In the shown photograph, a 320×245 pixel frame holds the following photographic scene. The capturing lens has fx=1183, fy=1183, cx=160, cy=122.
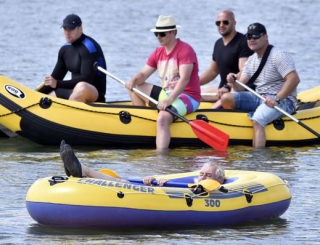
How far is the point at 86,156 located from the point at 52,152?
39 cm

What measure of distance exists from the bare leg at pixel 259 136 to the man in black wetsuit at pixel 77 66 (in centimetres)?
170

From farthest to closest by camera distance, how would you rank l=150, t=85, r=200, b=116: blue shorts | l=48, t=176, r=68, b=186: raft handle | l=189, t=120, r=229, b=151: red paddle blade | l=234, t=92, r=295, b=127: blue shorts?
l=234, t=92, r=295, b=127: blue shorts
l=150, t=85, r=200, b=116: blue shorts
l=189, t=120, r=229, b=151: red paddle blade
l=48, t=176, r=68, b=186: raft handle

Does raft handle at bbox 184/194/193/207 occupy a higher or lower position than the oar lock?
lower

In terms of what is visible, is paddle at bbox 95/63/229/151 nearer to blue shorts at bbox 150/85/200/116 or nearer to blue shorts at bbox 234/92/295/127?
blue shorts at bbox 150/85/200/116

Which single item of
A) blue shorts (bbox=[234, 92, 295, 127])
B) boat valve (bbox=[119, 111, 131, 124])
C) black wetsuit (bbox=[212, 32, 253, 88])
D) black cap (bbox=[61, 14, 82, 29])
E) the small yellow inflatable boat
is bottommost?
the small yellow inflatable boat

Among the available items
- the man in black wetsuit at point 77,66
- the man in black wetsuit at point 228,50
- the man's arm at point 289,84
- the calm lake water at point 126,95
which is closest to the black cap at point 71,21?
the man in black wetsuit at point 77,66

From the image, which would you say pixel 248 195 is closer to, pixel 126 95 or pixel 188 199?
pixel 188 199

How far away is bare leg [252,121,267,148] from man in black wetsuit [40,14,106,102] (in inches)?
67.1

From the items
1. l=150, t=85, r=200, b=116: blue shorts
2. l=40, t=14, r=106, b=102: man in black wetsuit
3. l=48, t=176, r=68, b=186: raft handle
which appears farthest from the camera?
l=40, t=14, r=106, b=102: man in black wetsuit

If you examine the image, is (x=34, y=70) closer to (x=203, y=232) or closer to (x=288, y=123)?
(x=288, y=123)

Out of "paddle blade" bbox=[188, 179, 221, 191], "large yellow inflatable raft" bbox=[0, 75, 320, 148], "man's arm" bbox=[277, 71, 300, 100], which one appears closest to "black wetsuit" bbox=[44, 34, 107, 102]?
"large yellow inflatable raft" bbox=[0, 75, 320, 148]

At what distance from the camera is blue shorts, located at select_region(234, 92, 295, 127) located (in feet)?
39.7

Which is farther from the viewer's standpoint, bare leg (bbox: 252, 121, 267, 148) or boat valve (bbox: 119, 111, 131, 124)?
bare leg (bbox: 252, 121, 267, 148)

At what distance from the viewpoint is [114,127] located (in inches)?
477
